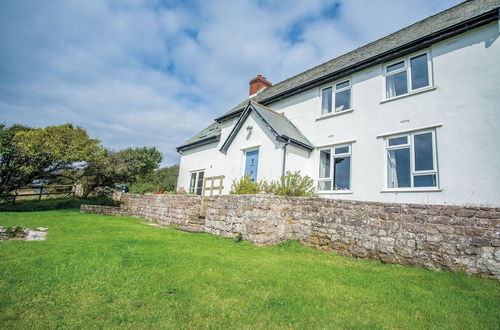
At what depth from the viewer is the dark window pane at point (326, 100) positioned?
11.8m

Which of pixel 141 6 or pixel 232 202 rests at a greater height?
pixel 141 6

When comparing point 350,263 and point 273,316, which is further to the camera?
point 350,263

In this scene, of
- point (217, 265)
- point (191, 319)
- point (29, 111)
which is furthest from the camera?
point (29, 111)

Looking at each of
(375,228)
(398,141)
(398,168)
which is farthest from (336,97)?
(375,228)

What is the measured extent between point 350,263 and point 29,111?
2553cm

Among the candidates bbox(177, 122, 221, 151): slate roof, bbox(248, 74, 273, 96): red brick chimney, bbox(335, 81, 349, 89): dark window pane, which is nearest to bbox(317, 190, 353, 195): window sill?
bbox(335, 81, 349, 89): dark window pane

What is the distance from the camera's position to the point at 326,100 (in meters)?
12.0

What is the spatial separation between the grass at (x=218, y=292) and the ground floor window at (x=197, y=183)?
467 inches

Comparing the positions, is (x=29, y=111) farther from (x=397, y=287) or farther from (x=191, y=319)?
(x=397, y=287)

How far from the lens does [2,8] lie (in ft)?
27.2

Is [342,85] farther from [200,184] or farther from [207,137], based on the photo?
[200,184]

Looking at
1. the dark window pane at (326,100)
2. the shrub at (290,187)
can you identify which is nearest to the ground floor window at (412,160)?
the shrub at (290,187)

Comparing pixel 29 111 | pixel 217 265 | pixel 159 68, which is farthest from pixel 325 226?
pixel 29 111

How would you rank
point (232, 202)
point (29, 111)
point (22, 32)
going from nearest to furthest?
point (232, 202)
point (22, 32)
point (29, 111)
